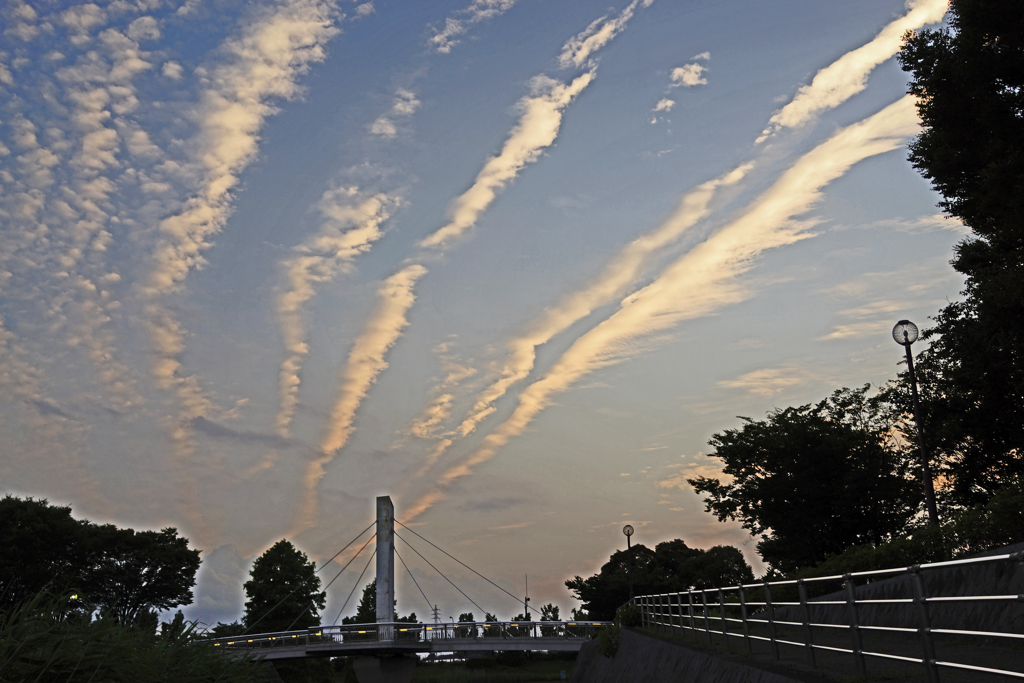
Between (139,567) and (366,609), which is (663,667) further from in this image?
(366,609)

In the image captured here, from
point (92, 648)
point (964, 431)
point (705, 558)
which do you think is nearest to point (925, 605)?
point (92, 648)

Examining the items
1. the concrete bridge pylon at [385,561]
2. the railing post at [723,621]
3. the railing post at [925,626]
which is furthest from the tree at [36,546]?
the railing post at [925,626]

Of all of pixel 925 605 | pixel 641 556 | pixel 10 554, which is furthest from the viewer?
pixel 641 556

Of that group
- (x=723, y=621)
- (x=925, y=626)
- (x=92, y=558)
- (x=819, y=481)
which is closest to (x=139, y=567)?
(x=92, y=558)

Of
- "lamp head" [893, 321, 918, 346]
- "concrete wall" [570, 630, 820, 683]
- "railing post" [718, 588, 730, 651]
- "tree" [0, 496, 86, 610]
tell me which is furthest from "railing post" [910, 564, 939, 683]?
"tree" [0, 496, 86, 610]

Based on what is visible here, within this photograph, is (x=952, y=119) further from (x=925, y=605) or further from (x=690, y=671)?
(x=925, y=605)

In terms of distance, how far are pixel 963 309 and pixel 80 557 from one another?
5688cm

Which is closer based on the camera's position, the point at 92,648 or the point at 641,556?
the point at 92,648

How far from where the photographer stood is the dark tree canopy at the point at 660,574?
295 ft

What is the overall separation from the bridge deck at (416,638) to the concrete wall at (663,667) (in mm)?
18001

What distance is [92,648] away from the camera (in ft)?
24.0

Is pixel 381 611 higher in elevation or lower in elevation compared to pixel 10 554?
lower

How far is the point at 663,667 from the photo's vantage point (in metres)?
16.9

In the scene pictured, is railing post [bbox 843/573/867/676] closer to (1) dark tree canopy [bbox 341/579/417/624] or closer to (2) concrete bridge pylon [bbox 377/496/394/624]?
(2) concrete bridge pylon [bbox 377/496/394/624]
